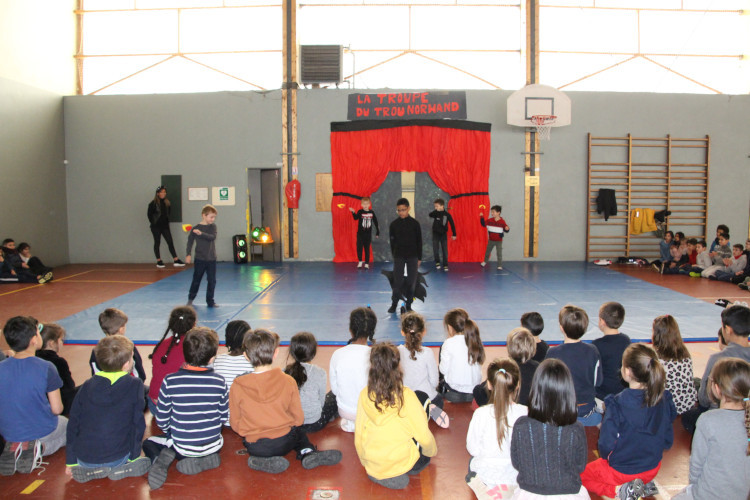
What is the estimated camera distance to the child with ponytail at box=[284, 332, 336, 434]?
3.55 m

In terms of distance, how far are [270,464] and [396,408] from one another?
89 cm

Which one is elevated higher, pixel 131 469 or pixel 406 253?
pixel 406 253

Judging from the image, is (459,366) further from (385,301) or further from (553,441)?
(385,301)

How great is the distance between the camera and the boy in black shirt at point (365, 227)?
11.6 metres

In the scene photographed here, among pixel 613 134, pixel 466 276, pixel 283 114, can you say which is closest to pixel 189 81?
pixel 283 114

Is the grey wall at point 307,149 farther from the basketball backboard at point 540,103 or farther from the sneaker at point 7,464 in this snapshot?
the sneaker at point 7,464

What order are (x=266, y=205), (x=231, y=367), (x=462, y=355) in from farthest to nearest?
(x=266, y=205) → (x=462, y=355) → (x=231, y=367)

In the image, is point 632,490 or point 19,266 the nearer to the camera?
point 632,490

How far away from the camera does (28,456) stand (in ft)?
10.8

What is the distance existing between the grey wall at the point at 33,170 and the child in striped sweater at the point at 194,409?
974 centimetres

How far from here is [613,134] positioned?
1264 centimetres

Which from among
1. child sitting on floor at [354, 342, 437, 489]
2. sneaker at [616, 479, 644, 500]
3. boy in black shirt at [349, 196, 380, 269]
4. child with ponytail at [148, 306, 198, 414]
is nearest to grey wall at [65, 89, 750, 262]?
boy in black shirt at [349, 196, 380, 269]

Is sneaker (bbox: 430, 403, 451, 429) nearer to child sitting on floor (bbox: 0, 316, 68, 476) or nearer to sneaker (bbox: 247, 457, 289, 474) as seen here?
sneaker (bbox: 247, 457, 289, 474)

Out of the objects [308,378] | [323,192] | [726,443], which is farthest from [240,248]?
[726,443]
